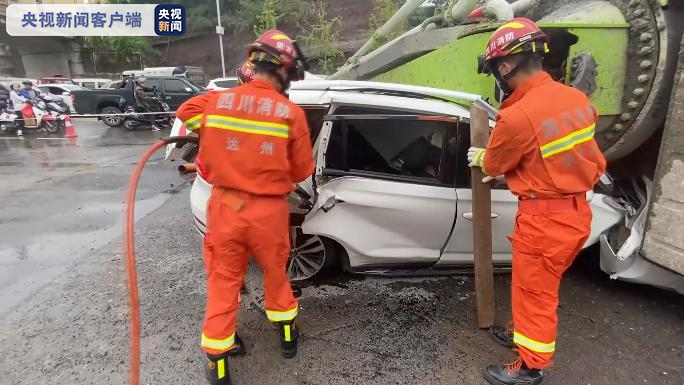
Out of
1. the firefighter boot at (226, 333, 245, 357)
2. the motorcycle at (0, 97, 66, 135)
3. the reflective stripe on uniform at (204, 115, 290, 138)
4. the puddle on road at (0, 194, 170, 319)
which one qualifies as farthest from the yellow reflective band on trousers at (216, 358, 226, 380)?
the motorcycle at (0, 97, 66, 135)

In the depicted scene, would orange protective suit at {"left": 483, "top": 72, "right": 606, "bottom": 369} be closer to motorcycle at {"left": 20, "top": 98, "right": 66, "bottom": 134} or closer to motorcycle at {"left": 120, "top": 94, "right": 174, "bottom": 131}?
motorcycle at {"left": 120, "top": 94, "right": 174, "bottom": 131}

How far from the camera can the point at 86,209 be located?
18.7ft

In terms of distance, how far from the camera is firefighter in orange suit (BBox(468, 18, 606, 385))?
2.24 metres

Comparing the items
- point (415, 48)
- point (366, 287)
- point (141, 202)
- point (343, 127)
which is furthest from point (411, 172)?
point (141, 202)

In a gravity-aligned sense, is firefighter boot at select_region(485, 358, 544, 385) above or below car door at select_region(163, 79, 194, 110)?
below

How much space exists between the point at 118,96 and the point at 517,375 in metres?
16.2

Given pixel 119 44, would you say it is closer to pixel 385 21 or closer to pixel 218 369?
pixel 385 21

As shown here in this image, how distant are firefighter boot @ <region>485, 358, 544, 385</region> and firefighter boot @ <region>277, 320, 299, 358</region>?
117 centimetres

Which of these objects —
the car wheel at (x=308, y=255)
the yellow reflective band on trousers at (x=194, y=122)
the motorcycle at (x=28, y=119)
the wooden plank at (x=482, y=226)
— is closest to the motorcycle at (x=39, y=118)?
the motorcycle at (x=28, y=119)

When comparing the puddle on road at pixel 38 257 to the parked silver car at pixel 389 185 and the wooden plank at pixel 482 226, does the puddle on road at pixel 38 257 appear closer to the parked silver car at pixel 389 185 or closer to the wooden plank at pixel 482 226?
the parked silver car at pixel 389 185

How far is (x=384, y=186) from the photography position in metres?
3.19

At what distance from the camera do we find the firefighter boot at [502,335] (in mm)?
2893

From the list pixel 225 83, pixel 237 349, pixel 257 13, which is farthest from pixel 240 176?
pixel 257 13

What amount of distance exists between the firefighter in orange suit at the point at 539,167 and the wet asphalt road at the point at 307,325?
0.56 metres
